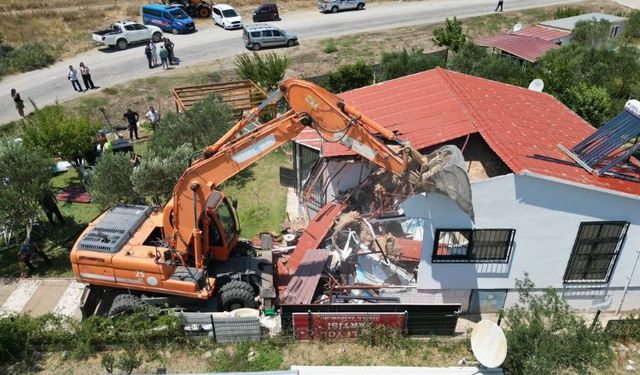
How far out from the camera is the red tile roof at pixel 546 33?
3278cm

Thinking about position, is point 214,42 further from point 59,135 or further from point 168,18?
point 59,135

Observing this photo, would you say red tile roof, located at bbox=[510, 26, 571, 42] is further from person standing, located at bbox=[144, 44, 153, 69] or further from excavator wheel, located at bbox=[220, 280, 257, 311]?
excavator wheel, located at bbox=[220, 280, 257, 311]

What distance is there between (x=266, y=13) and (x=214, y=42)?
6.87 metres

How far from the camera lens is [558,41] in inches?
1291

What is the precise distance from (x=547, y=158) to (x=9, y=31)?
41.5 meters

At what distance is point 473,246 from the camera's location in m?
12.5

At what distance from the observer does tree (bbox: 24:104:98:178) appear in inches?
752

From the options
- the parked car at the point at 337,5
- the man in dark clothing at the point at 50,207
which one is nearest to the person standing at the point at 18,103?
the man in dark clothing at the point at 50,207

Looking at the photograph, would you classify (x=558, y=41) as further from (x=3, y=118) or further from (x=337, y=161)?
(x=3, y=118)

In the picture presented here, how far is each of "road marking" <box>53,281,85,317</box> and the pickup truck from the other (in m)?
25.3

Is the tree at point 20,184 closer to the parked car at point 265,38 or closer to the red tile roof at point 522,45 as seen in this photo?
the parked car at point 265,38

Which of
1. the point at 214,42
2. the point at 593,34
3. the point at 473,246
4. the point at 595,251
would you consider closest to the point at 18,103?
the point at 214,42

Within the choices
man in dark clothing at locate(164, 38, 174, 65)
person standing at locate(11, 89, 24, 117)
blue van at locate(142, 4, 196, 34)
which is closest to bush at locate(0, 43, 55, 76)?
person standing at locate(11, 89, 24, 117)

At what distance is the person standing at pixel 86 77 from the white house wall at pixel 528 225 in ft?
79.3
